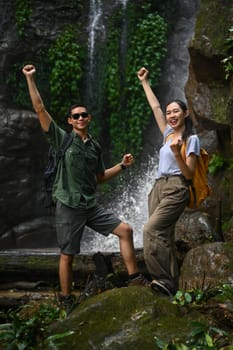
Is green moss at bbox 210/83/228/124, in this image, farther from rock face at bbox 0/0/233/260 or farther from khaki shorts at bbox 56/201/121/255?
khaki shorts at bbox 56/201/121/255

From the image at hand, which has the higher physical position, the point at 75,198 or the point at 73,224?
the point at 75,198

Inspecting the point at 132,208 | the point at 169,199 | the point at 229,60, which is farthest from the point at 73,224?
the point at 132,208

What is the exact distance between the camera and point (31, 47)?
50.6 feet

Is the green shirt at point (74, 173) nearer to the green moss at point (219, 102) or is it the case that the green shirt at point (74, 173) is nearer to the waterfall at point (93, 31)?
the green moss at point (219, 102)

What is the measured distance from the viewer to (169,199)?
542 cm

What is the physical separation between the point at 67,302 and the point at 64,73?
418 inches

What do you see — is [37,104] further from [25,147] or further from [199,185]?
[25,147]

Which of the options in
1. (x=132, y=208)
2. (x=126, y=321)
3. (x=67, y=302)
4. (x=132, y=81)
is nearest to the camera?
(x=126, y=321)

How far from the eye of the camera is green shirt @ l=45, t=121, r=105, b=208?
572 cm

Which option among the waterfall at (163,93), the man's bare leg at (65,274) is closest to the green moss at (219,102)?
the waterfall at (163,93)

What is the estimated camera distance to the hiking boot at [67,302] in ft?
17.1

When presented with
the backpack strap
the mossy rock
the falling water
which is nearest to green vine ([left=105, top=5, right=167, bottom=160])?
the falling water

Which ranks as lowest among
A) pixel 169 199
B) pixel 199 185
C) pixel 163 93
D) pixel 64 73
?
pixel 169 199

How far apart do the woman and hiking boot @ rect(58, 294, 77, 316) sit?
785 millimetres
